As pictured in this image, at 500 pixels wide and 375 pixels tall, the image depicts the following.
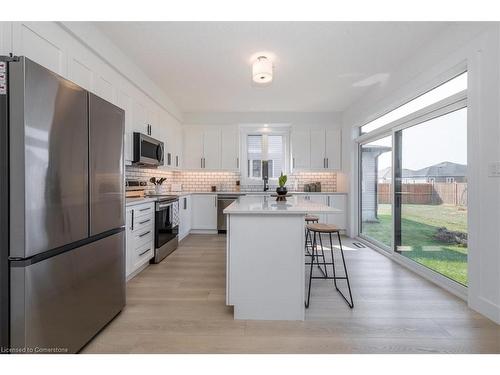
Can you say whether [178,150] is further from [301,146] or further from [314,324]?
[314,324]

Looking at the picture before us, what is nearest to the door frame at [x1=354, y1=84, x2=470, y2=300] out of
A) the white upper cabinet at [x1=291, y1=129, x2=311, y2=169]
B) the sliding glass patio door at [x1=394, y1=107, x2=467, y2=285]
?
the sliding glass patio door at [x1=394, y1=107, x2=467, y2=285]

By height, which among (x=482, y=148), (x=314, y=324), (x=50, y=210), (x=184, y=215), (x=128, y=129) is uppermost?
(x=128, y=129)

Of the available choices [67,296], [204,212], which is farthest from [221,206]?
[67,296]

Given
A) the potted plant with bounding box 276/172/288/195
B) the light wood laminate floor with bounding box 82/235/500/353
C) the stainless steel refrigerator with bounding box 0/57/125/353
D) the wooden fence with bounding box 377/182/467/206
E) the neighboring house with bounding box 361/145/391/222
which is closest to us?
the stainless steel refrigerator with bounding box 0/57/125/353

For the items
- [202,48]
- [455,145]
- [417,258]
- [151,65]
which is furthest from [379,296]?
[151,65]

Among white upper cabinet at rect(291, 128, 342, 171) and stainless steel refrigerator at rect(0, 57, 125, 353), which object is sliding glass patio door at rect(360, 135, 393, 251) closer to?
white upper cabinet at rect(291, 128, 342, 171)

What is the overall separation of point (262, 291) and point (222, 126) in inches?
167

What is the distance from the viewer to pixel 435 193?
2844 millimetres

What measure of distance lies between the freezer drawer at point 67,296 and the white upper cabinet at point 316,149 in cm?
428

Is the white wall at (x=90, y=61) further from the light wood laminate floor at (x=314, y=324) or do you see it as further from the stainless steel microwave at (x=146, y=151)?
the light wood laminate floor at (x=314, y=324)

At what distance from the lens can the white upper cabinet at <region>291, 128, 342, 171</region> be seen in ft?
18.0

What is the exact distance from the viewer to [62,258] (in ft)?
4.62

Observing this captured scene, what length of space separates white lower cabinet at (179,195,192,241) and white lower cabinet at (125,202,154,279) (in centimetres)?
126

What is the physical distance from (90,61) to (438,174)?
3849 mm
